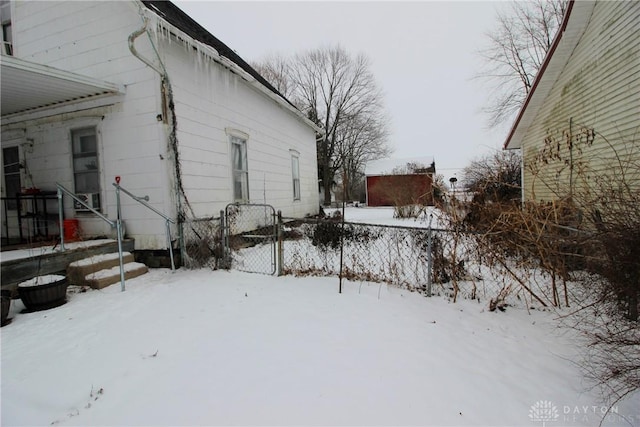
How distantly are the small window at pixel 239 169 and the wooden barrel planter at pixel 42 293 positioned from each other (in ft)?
12.4

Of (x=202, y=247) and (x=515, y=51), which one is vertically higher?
(x=515, y=51)

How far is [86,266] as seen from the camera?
446cm

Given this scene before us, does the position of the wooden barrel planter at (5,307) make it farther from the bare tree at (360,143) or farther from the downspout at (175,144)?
the bare tree at (360,143)

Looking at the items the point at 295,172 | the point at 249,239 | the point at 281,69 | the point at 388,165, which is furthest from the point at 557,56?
the point at 281,69

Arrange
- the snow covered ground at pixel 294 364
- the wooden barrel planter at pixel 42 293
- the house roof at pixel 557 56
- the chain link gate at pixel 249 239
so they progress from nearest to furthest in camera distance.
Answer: the snow covered ground at pixel 294 364 → the wooden barrel planter at pixel 42 293 → the chain link gate at pixel 249 239 → the house roof at pixel 557 56

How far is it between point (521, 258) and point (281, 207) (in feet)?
23.7

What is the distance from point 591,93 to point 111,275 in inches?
414

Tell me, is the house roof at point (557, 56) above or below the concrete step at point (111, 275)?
above

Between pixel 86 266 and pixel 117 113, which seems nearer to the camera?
pixel 86 266

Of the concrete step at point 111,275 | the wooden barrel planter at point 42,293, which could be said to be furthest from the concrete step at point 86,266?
the wooden barrel planter at point 42,293

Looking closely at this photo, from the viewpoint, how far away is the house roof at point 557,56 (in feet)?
21.8

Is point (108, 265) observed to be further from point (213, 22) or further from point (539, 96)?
point (213, 22)

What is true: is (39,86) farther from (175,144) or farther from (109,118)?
(175,144)

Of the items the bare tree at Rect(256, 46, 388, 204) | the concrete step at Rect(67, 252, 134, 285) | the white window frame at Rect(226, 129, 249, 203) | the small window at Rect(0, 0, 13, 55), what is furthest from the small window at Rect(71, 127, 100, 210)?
the bare tree at Rect(256, 46, 388, 204)
